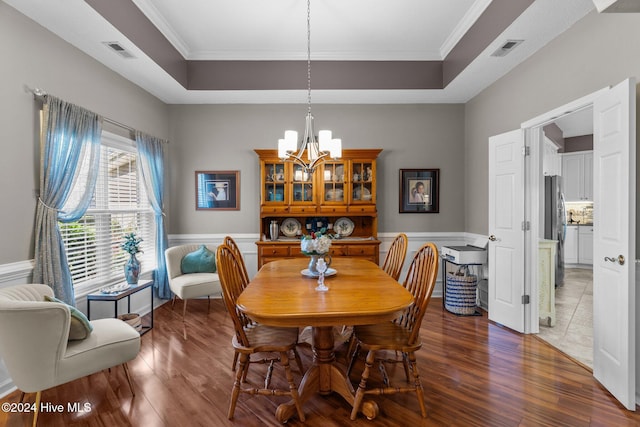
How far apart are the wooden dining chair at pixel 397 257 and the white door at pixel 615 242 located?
1.36 metres

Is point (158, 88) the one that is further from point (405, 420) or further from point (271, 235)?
point (405, 420)

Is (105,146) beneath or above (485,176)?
above

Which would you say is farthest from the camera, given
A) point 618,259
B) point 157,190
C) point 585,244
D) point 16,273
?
point 585,244

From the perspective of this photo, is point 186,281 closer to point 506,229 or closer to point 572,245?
point 506,229

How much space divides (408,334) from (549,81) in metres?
2.65

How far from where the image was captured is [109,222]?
350 centimetres

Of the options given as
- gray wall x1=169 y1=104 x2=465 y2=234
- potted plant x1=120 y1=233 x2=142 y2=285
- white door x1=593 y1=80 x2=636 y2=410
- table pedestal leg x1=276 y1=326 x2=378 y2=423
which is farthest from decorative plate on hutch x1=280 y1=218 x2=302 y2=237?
white door x1=593 y1=80 x2=636 y2=410

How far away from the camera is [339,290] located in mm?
2158

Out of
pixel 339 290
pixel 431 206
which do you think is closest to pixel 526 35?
pixel 431 206

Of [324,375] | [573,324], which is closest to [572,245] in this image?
[573,324]

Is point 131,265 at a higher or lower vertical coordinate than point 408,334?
higher

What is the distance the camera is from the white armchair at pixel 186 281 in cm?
354

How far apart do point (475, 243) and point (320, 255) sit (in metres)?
2.66

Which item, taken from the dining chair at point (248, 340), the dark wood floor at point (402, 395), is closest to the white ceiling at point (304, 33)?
the dining chair at point (248, 340)
